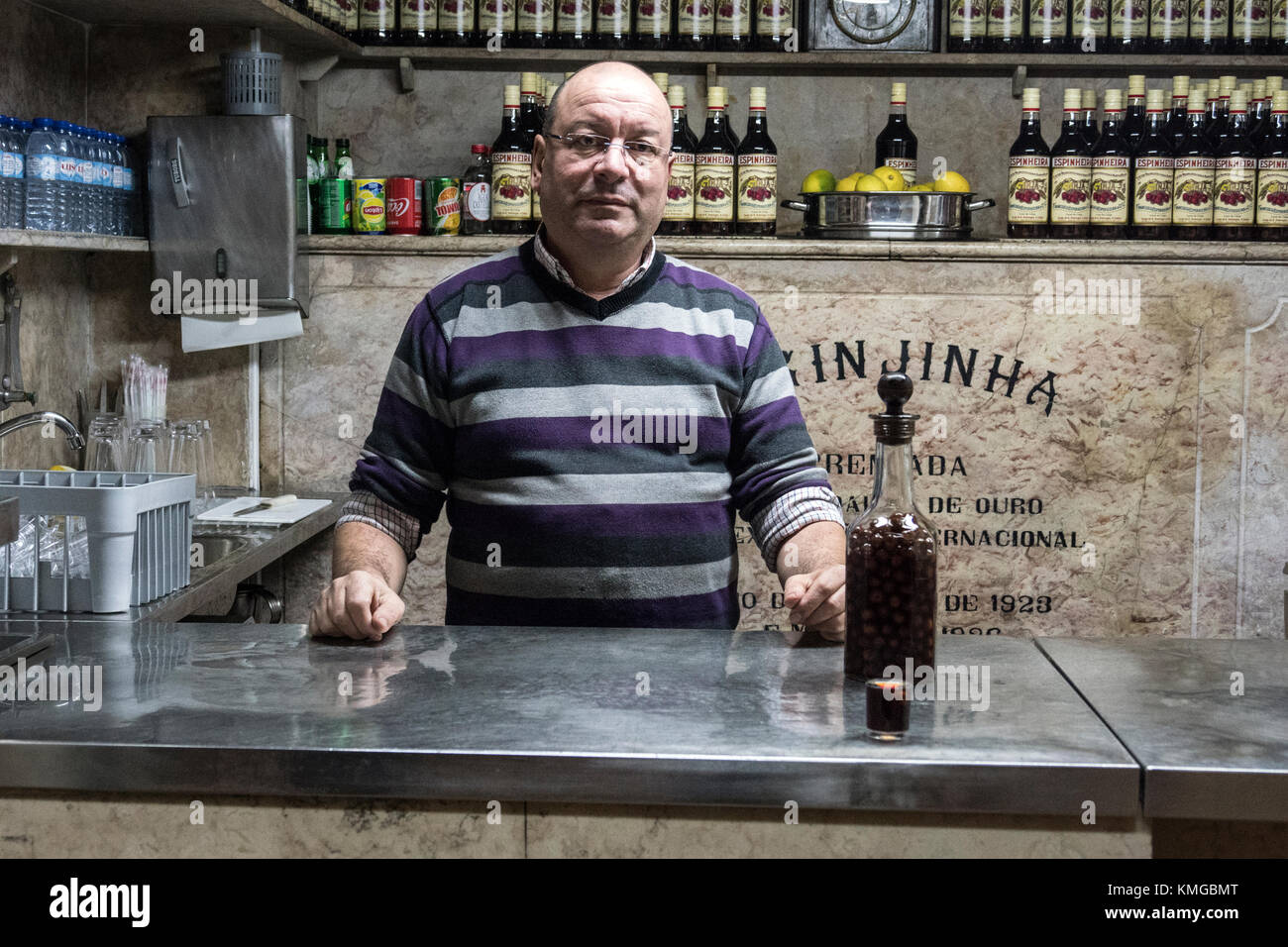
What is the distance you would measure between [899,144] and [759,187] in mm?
401

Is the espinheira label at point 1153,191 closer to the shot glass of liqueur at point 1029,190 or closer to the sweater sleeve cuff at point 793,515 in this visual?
the shot glass of liqueur at point 1029,190

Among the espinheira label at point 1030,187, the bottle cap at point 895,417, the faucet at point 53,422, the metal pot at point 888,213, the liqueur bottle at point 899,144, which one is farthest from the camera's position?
the liqueur bottle at point 899,144

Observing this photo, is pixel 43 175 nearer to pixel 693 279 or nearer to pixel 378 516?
pixel 378 516

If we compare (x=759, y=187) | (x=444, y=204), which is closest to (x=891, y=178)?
(x=759, y=187)

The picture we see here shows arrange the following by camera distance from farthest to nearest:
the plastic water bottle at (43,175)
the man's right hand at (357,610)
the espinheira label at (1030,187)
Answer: the espinheira label at (1030,187), the plastic water bottle at (43,175), the man's right hand at (357,610)

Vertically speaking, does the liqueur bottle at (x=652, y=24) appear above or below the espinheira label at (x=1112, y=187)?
above

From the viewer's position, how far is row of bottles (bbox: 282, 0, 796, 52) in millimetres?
3387

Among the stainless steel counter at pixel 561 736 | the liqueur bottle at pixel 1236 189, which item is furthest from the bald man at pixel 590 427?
the liqueur bottle at pixel 1236 189

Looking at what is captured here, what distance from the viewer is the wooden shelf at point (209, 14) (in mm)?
2848

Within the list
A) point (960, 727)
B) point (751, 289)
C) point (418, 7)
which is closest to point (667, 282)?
point (960, 727)

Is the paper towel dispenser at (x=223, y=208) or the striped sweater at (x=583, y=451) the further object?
the paper towel dispenser at (x=223, y=208)

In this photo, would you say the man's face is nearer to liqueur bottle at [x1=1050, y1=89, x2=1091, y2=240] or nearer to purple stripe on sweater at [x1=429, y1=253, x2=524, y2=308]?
purple stripe on sweater at [x1=429, y1=253, x2=524, y2=308]

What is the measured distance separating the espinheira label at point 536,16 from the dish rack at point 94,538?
1830 mm

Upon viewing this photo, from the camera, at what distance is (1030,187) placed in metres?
3.33
